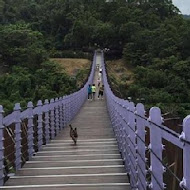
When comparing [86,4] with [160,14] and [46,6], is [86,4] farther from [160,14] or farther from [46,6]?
[160,14]

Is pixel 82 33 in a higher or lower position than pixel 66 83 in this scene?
higher

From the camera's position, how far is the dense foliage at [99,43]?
147 feet

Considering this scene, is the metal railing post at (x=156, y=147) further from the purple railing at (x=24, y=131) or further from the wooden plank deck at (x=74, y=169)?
the purple railing at (x=24, y=131)

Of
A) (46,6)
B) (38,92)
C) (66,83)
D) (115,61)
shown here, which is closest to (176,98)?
(66,83)

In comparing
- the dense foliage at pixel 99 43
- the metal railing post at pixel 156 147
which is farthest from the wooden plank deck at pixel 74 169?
the dense foliage at pixel 99 43

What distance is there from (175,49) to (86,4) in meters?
40.0

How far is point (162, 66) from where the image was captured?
59.0 m

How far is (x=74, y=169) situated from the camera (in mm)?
7816

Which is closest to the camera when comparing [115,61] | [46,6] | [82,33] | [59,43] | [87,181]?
[87,181]

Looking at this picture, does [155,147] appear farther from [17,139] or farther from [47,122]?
[47,122]

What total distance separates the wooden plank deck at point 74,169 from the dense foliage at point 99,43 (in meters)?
17.7

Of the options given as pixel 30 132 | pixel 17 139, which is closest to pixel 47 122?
pixel 30 132

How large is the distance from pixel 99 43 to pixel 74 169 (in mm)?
73556

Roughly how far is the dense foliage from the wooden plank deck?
1769 cm
